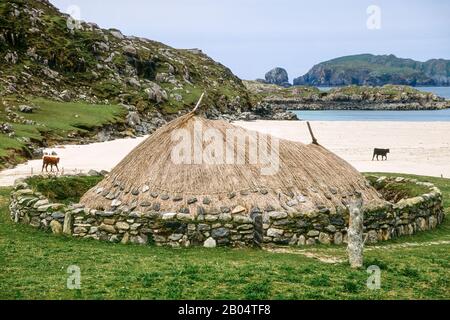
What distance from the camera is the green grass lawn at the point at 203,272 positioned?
493 inches

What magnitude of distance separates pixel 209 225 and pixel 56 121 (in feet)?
190

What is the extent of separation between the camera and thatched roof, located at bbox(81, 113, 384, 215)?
2073 centimetres

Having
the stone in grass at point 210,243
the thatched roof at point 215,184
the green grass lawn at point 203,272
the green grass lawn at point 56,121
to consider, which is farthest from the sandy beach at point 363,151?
the stone in grass at point 210,243

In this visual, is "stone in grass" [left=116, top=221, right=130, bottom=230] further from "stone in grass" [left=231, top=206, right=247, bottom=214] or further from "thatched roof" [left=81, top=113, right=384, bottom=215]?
"stone in grass" [left=231, top=206, right=247, bottom=214]

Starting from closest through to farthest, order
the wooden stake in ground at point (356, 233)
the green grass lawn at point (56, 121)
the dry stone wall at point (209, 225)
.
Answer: the wooden stake in ground at point (356, 233), the dry stone wall at point (209, 225), the green grass lawn at point (56, 121)


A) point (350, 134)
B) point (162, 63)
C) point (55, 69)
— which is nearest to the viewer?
point (350, 134)

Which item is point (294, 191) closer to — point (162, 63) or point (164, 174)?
point (164, 174)

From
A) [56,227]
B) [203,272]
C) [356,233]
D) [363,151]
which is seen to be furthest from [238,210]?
[363,151]

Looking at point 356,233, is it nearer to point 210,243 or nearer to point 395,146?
point 210,243

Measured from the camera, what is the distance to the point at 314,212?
66.8 feet

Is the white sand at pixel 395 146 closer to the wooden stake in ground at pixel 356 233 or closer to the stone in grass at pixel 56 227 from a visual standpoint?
the wooden stake in ground at pixel 356 233

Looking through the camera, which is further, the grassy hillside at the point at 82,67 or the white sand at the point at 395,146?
the grassy hillside at the point at 82,67
